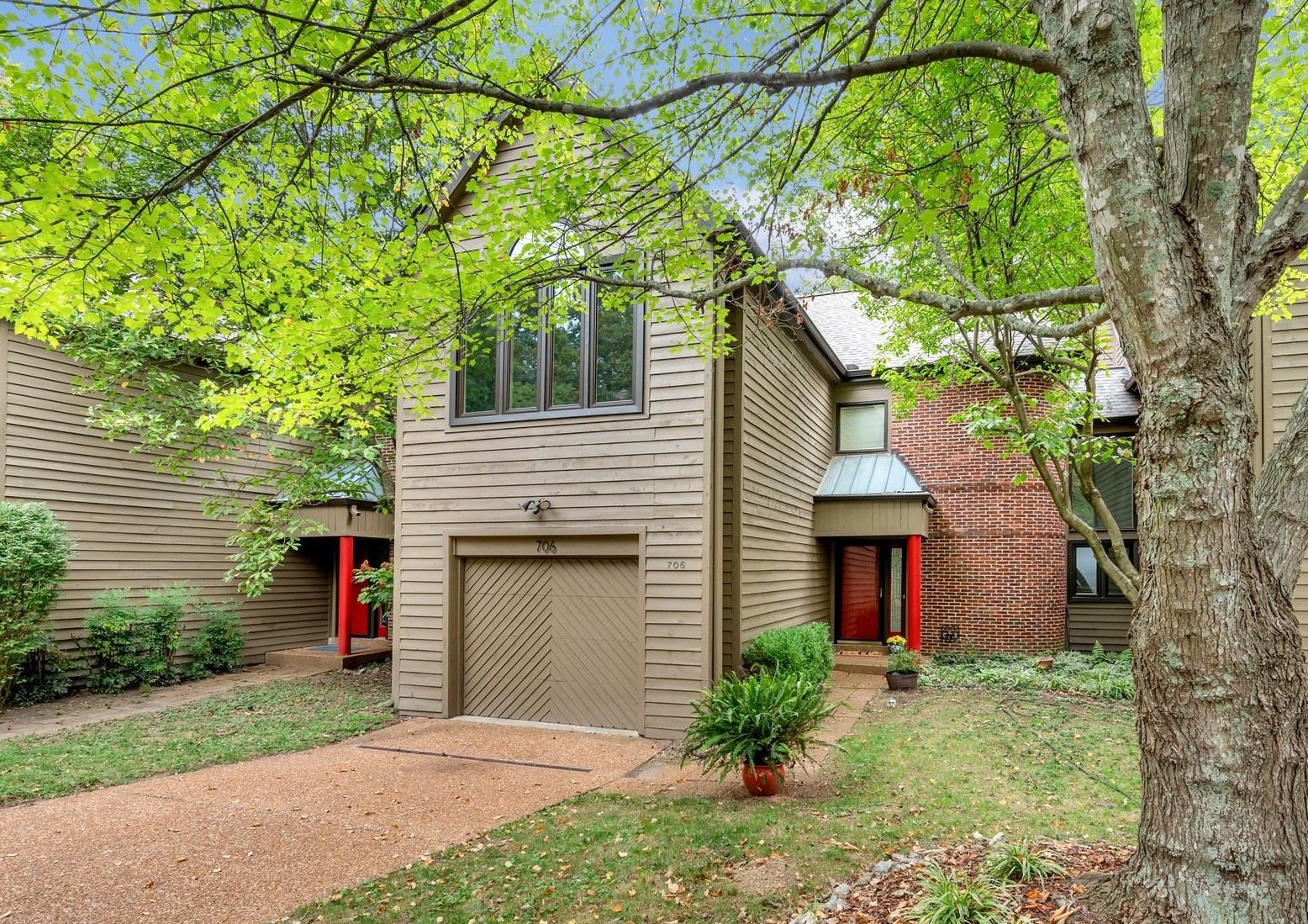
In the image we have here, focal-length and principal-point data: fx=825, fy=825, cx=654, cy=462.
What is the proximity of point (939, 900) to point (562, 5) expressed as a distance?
764 cm

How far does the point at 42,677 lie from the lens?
11.5 meters

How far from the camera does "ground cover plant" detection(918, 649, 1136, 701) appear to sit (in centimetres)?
1103

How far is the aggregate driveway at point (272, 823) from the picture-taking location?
15.9 ft

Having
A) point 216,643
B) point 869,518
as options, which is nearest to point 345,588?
point 216,643

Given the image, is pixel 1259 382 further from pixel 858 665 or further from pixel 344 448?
pixel 344 448

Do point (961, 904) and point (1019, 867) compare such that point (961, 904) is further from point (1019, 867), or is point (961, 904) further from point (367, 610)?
point (367, 610)

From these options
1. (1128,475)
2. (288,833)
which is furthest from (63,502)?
(1128,475)

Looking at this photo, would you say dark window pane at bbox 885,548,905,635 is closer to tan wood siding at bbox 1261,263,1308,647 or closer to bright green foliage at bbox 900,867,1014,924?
tan wood siding at bbox 1261,263,1308,647

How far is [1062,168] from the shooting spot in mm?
8789

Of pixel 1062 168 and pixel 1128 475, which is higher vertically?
pixel 1062 168

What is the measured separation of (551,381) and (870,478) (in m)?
7.39

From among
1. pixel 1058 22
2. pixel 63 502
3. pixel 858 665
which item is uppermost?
pixel 1058 22

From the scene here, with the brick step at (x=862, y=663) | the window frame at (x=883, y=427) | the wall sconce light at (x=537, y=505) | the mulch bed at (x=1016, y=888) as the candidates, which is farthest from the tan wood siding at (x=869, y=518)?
the mulch bed at (x=1016, y=888)

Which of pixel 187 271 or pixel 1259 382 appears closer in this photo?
pixel 187 271
